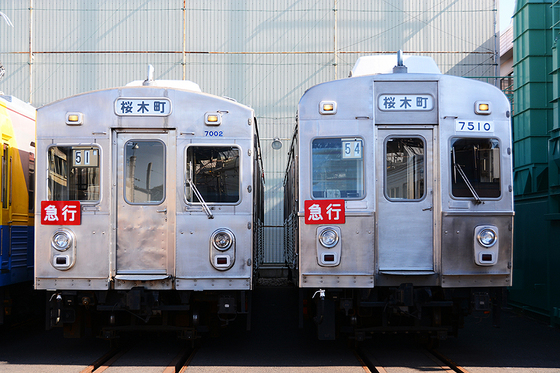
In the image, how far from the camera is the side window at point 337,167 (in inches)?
241

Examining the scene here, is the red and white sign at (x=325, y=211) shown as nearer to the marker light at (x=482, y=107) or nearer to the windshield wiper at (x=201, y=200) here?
the windshield wiper at (x=201, y=200)

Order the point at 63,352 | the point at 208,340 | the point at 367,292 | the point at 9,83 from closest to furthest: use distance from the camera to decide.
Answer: the point at 367,292 → the point at 63,352 → the point at 208,340 → the point at 9,83

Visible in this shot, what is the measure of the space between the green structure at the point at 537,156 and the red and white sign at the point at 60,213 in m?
7.33

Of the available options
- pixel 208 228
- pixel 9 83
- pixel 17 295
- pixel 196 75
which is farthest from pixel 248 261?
pixel 9 83

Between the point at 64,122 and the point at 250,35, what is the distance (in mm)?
9832

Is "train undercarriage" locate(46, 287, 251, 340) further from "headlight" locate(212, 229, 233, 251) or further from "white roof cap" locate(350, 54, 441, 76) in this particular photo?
"white roof cap" locate(350, 54, 441, 76)

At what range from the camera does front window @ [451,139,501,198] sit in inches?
240

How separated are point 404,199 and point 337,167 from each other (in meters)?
0.89

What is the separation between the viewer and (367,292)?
19.9 feet

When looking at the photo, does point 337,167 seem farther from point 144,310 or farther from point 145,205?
point 144,310

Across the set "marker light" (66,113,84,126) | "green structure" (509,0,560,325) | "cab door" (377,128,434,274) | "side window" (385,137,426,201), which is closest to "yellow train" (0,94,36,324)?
"marker light" (66,113,84,126)

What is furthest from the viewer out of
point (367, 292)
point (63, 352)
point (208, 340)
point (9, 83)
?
point (9, 83)

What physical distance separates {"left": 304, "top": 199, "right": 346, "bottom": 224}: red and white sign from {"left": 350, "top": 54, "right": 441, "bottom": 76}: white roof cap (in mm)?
2171

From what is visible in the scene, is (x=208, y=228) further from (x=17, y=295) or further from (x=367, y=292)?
(x=17, y=295)
